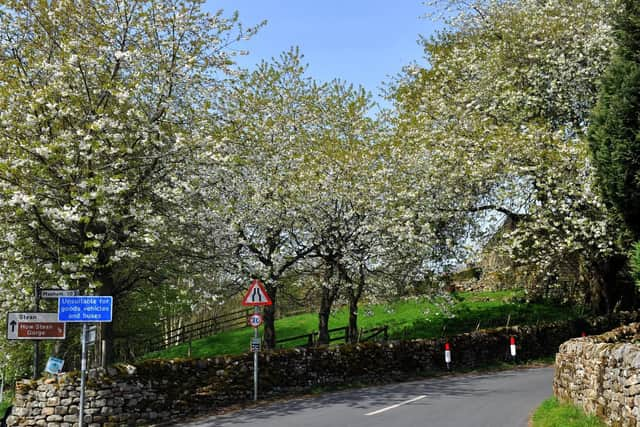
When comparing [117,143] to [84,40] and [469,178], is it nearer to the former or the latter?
[84,40]

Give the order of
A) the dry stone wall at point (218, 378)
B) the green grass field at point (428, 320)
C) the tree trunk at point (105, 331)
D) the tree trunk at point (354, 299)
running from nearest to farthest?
the dry stone wall at point (218, 378) < the tree trunk at point (105, 331) < the tree trunk at point (354, 299) < the green grass field at point (428, 320)

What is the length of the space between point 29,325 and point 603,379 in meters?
11.5

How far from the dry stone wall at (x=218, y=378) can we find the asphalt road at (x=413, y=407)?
1.08 meters

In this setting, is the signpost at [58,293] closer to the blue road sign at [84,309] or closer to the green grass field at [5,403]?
the blue road sign at [84,309]

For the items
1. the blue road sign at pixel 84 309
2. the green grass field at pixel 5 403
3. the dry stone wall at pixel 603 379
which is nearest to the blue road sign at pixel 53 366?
the blue road sign at pixel 84 309

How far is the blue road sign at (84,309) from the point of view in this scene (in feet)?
37.2

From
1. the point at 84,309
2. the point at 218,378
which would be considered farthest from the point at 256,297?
the point at 84,309

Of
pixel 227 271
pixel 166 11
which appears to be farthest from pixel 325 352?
pixel 166 11

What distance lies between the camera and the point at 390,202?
2228cm

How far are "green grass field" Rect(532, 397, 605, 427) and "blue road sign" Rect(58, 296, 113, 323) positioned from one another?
27.3ft

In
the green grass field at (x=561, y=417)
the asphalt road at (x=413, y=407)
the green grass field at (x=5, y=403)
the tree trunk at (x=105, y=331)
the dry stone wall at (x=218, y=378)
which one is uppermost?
the tree trunk at (x=105, y=331)

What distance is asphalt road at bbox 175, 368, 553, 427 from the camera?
11.6 metres

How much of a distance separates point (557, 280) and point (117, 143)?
23.0 metres

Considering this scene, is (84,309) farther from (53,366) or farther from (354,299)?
(354,299)
